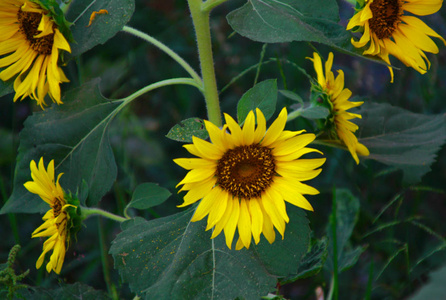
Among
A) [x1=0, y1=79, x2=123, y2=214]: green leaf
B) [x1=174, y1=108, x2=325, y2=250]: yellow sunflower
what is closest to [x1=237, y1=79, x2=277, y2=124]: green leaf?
[x1=174, y1=108, x2=325, y2=250]: yellow sunflower

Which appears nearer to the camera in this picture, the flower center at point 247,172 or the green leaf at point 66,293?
the flower center at point 247,172

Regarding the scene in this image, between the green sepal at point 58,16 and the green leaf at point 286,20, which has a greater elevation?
the green sepal at point 58,16

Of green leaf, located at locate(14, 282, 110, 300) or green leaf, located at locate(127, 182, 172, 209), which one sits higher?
green leaf, located at locate(127, 182, 172, 209)

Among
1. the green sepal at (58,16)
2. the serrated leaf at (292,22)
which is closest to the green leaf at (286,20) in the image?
the serrated leaf at (292,22)

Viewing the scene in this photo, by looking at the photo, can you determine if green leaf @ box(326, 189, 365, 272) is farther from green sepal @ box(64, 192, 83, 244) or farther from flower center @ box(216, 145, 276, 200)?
green sepal @ box(64, 192, 83, 244)

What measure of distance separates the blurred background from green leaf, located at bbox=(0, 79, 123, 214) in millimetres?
253

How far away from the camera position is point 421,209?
4.97ft

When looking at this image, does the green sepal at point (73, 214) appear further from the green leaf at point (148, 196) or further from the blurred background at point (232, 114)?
the blurred background at point (232, 114)

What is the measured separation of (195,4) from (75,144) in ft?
1.19

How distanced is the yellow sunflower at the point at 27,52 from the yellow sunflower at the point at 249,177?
0.91 ft

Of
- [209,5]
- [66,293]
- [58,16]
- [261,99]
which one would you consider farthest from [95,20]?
[66,293]

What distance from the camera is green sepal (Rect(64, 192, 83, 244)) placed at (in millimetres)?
845

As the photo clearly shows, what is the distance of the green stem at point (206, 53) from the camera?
83 cm

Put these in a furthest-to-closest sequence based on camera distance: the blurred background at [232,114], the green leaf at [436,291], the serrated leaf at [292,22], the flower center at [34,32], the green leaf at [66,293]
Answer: the blurred background at [232,114] < the green leaf at [66,293] < the flower center at [34,32] < the serrated leaf at [292,22] < the green leaf at [436,291]
